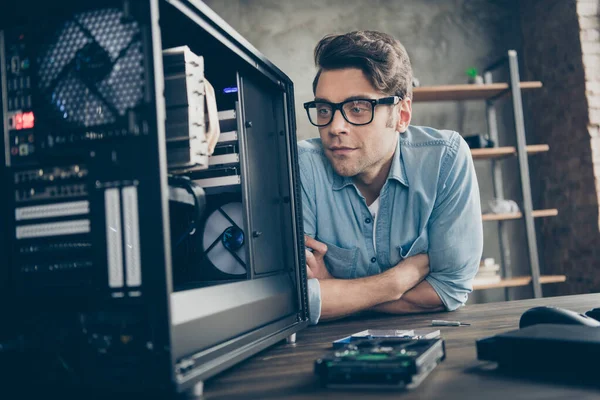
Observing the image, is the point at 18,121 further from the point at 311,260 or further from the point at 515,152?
the point at 515,152

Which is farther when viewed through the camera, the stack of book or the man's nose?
the stack of book

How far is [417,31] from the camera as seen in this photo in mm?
3859

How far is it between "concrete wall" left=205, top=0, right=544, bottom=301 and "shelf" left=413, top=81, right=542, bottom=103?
0.32 meters

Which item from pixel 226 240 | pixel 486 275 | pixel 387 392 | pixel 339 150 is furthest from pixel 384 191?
pixel 486 275

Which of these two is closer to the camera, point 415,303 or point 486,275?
point 415,303

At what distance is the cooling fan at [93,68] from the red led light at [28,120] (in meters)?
0.02

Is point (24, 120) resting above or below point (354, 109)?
below

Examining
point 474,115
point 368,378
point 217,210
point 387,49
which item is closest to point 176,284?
point 217,210

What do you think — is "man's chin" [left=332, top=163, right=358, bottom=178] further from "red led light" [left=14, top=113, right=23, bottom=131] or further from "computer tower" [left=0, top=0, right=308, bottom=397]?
"red led light" [left=14, top=113, right=23, bottom=131]

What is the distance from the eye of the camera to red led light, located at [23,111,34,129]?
0.51 meters

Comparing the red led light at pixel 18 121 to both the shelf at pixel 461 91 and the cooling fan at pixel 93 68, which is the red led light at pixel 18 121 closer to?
the cooling fan at pixel 93 68

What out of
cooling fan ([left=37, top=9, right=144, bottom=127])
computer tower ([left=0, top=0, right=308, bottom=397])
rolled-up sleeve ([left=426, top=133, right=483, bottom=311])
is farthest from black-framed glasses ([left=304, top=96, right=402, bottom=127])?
cooling fan ([left=37, top=9, right=144, bottom=127])

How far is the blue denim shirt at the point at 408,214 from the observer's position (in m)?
1.41

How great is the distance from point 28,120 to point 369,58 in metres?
1.08
